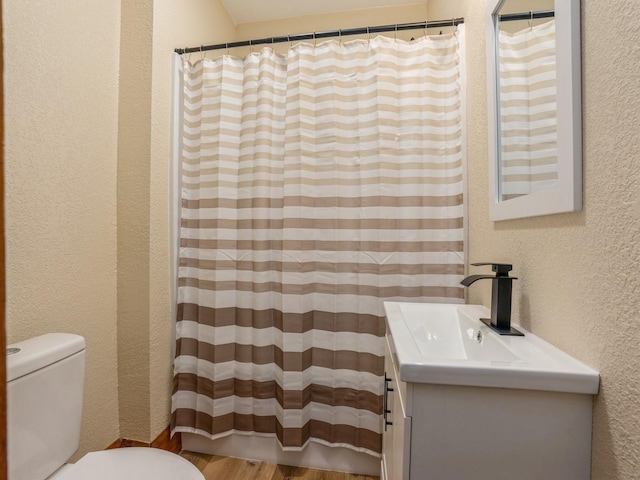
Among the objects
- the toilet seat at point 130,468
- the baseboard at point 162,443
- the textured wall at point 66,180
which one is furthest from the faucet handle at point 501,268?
the baseboard at point 162,443

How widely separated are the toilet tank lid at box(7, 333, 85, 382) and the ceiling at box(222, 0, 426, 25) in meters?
2.27

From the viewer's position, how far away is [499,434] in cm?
62

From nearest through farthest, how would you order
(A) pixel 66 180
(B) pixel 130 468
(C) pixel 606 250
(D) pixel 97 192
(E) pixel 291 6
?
(C) pixel 606 250 → (B) pixel 130 468 → (A) pixel 66 180 → (D) pixel 97 192 → (E) pixel 291 6

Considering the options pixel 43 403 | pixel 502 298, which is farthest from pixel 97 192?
Result: pixel 502 298

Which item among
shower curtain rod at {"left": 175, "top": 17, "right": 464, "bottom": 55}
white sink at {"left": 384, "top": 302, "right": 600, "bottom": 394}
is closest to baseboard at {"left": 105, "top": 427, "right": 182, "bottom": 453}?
white sink at {"left": 384, "top": 302, "right": 600, "bottom": 394}

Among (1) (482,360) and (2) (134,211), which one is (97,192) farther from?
(1) (482,360)

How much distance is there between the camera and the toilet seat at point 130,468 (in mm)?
966

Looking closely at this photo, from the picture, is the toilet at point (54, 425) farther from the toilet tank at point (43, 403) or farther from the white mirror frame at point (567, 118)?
the white mirror frame at point (567, 118)

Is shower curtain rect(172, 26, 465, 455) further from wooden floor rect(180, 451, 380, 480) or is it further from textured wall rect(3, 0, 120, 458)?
textured wall rect(3, 0, 120, 458)

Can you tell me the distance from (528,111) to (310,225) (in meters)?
0.96

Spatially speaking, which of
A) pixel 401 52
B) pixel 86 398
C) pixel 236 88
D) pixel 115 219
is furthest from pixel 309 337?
pixel 401 52

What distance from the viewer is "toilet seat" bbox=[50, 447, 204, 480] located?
0.97m

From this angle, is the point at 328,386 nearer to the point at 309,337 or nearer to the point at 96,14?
the point at 309,337

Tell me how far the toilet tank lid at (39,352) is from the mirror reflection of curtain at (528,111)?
1521 millimetres
